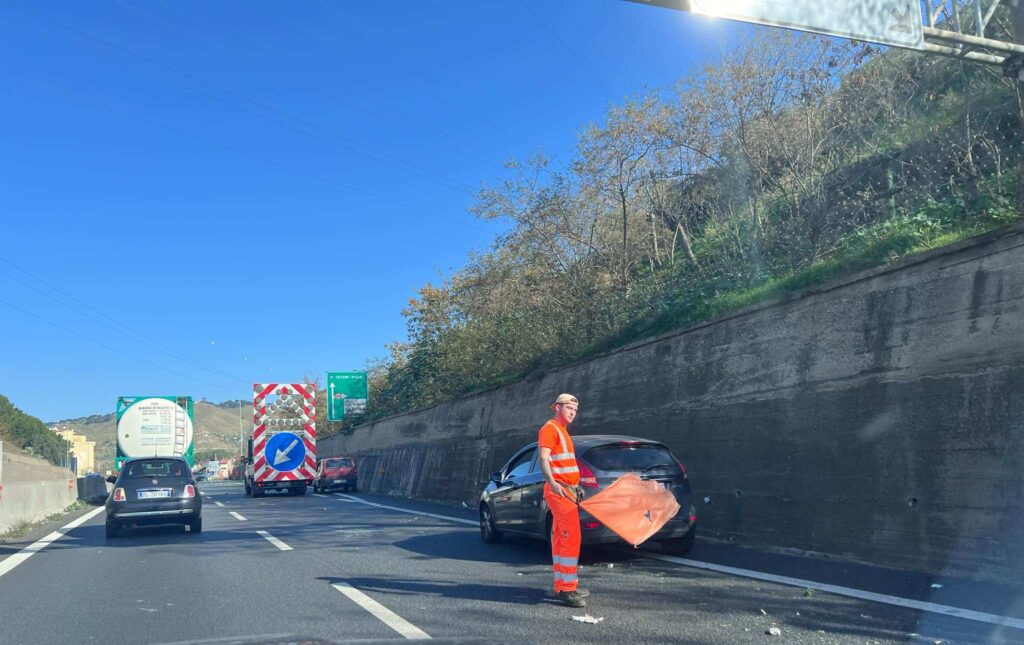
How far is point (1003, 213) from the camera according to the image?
1002 cm

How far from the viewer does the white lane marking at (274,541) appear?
12117mm

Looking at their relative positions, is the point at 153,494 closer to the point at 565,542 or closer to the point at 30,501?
the point at 30,501

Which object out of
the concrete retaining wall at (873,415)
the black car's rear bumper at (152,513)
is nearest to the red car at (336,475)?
the black car's rear bumper at (152,513)

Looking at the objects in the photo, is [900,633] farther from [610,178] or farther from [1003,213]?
[610,178]

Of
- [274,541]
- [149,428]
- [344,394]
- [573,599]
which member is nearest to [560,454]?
[573,599]

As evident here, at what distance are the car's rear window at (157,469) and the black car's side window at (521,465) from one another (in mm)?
7201

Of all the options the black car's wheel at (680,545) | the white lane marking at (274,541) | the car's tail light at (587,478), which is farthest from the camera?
the white lane marking at (274,541)

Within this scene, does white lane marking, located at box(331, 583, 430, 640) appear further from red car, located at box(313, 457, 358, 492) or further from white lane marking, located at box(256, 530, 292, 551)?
red car, located at box(313, 457, 358, 492)

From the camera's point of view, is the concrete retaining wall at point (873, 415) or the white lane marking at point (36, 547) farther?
the white lane marking at point (36, 547)

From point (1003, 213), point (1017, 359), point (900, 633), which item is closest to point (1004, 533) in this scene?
point (1017, 359)

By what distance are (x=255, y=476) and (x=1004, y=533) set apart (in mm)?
23495

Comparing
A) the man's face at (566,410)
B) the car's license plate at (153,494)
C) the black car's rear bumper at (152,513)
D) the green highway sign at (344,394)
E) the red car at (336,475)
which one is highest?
the green highway sign at (344,394)

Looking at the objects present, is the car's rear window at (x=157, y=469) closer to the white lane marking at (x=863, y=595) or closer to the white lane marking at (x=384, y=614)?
the white lane marking at (x=384, y=614)

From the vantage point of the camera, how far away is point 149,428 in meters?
23.6
